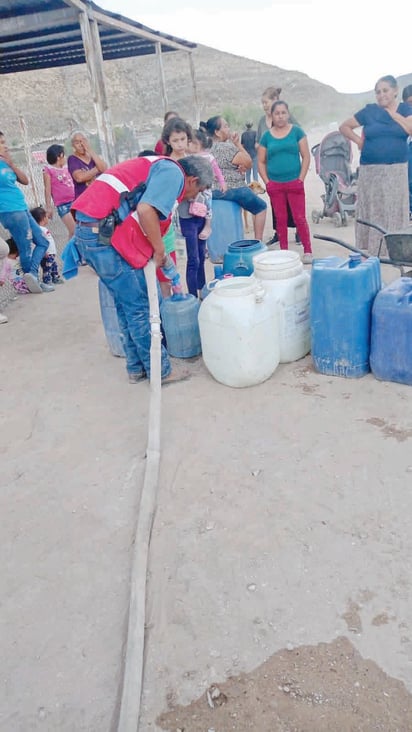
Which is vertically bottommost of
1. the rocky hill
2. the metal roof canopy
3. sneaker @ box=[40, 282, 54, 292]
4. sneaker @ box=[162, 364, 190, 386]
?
sneaker @ box=[162, 364, 190, 386]

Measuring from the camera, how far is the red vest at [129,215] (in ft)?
10.3

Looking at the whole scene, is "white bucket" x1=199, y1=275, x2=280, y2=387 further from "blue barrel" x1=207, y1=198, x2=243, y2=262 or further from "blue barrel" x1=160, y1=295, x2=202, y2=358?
"blue barrel" x1=207, y1=198, x2=243, y2=262

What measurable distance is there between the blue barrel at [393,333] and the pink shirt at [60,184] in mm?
4537

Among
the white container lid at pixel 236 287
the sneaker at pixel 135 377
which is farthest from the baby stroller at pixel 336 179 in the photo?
the sneaker at pixel 135 377

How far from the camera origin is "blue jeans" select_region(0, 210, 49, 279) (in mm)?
5855

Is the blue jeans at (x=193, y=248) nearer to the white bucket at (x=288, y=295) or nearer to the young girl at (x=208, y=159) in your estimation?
the young girl at (x=208, y=159)

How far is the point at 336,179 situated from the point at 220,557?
21.8 ft

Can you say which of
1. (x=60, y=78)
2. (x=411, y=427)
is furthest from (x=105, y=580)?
(x=60, y=78)

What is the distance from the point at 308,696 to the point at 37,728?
83cm

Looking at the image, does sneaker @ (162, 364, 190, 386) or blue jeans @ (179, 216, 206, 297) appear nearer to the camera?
sneaker @ (162, 364, 190, 386)

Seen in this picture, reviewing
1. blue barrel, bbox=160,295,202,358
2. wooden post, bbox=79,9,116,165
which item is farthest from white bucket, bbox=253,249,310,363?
wooden post, bbox=79,9,116,165

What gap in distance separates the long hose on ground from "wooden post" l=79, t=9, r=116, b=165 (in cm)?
496

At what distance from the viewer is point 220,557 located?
221cm

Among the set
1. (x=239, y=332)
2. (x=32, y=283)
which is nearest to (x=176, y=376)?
(x=239, y=332)
